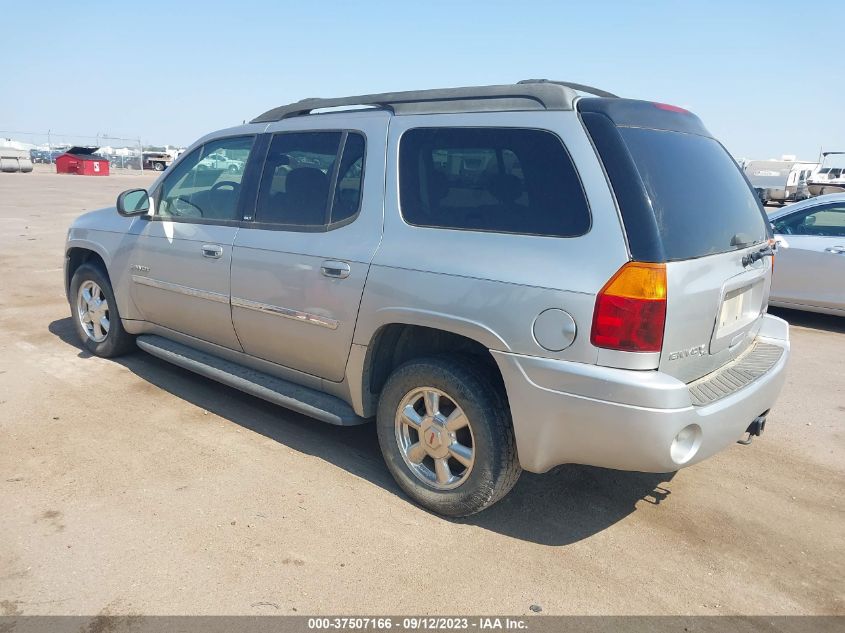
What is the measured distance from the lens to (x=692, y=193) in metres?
3.12

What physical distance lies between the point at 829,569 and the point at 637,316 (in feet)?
5.18

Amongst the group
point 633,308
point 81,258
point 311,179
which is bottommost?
point 81,258

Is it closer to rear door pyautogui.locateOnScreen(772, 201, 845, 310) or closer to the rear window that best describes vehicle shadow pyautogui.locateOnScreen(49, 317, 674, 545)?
the rear window

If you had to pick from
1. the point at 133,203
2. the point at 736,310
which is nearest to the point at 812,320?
the point at 736,310

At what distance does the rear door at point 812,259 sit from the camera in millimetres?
7594

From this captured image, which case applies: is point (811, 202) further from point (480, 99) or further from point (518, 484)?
point (480, 99)

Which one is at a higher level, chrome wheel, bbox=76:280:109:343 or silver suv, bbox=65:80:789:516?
silver suv, bbox=65:80:789:516

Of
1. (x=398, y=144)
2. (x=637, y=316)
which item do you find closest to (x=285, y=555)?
(x=637, y=316)

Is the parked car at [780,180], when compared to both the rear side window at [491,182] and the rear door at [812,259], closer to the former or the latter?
the rear door at [812,259]

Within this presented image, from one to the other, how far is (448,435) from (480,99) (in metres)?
1.65

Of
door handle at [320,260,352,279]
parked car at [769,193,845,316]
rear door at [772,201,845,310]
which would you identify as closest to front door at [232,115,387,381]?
door handle at [320,260,352,279]

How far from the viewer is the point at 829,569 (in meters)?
3.12

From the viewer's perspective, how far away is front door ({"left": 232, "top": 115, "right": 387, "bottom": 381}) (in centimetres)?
363

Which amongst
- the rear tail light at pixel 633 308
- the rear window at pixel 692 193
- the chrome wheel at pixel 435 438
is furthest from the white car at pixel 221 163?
the rear tail light at pixel 633 308
